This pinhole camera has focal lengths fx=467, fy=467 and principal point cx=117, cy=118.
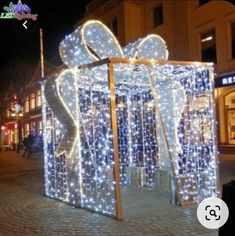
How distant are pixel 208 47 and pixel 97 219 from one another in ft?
56.9

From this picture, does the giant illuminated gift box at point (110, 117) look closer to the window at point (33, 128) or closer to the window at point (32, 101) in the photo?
the window at point (32, 101)

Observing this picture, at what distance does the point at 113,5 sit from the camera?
3138 centimetres

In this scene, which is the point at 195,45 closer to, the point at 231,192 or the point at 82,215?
the point at 82,215

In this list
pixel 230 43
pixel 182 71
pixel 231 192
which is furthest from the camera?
pixel 230 43

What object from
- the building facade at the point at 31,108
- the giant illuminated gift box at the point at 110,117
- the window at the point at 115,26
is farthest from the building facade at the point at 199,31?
the building facade at the point at 31,108

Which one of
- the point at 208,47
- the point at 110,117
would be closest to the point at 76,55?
the point at 110,117

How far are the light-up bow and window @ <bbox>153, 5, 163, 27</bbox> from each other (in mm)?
18474

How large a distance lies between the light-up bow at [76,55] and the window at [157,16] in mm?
18474

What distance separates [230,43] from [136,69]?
1436 centimetres

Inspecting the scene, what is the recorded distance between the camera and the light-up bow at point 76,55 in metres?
8.95

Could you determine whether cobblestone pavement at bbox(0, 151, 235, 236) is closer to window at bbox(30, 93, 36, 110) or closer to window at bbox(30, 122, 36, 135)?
window at bbox(30, 93, 36, 110)

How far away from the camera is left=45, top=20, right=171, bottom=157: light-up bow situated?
8953mm

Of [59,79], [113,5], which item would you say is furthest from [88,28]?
[113,5]

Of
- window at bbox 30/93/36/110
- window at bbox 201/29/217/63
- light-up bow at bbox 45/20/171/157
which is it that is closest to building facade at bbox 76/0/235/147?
window at bbox 201/29/217/63
